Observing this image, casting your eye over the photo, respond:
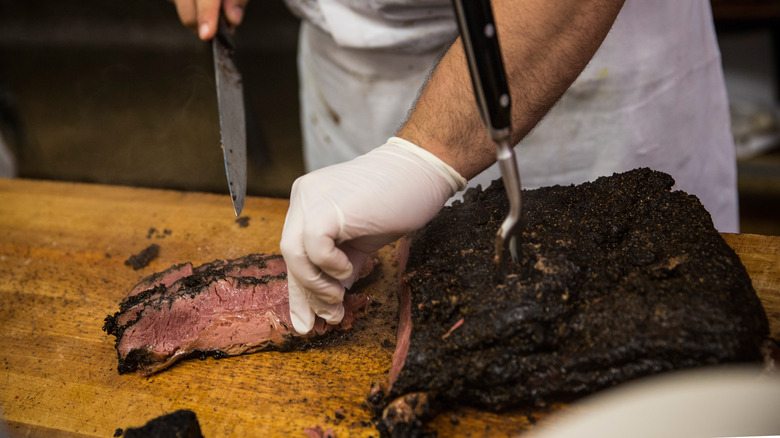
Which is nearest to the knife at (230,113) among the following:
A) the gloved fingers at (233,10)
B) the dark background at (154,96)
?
the gloved fingers at (233,10)

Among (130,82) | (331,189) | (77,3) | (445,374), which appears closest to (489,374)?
(445,374)

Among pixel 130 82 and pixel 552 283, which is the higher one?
pixel 552 283

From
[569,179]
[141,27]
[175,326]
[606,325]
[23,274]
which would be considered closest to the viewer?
[606,325]

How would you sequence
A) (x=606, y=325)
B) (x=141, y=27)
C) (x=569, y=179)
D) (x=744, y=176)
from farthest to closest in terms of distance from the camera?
(x=141, y=27) → (x=744, y=176) → (x=569, y=179) → (x=606, y=325)

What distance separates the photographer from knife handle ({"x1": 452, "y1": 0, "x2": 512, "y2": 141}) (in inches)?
58.5

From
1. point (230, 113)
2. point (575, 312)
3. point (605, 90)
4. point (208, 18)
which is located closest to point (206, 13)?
point (208, 18)

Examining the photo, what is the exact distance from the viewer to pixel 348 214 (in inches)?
76.2

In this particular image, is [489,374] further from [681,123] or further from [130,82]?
[130,82]

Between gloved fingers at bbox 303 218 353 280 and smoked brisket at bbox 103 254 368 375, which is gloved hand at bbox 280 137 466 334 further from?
smoked brisket at bbox 103 254 368 375

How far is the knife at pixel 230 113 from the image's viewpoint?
252cm

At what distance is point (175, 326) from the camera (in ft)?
7.32

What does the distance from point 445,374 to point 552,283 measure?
46 centimetres

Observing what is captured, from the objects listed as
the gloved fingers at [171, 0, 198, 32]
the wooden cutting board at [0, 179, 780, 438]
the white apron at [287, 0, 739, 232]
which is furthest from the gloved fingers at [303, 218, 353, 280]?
the gloved fingers at [171, 0, 198, 32]

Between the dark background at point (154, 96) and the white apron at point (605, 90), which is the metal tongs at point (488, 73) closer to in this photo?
the white apron at point (605, 90)
